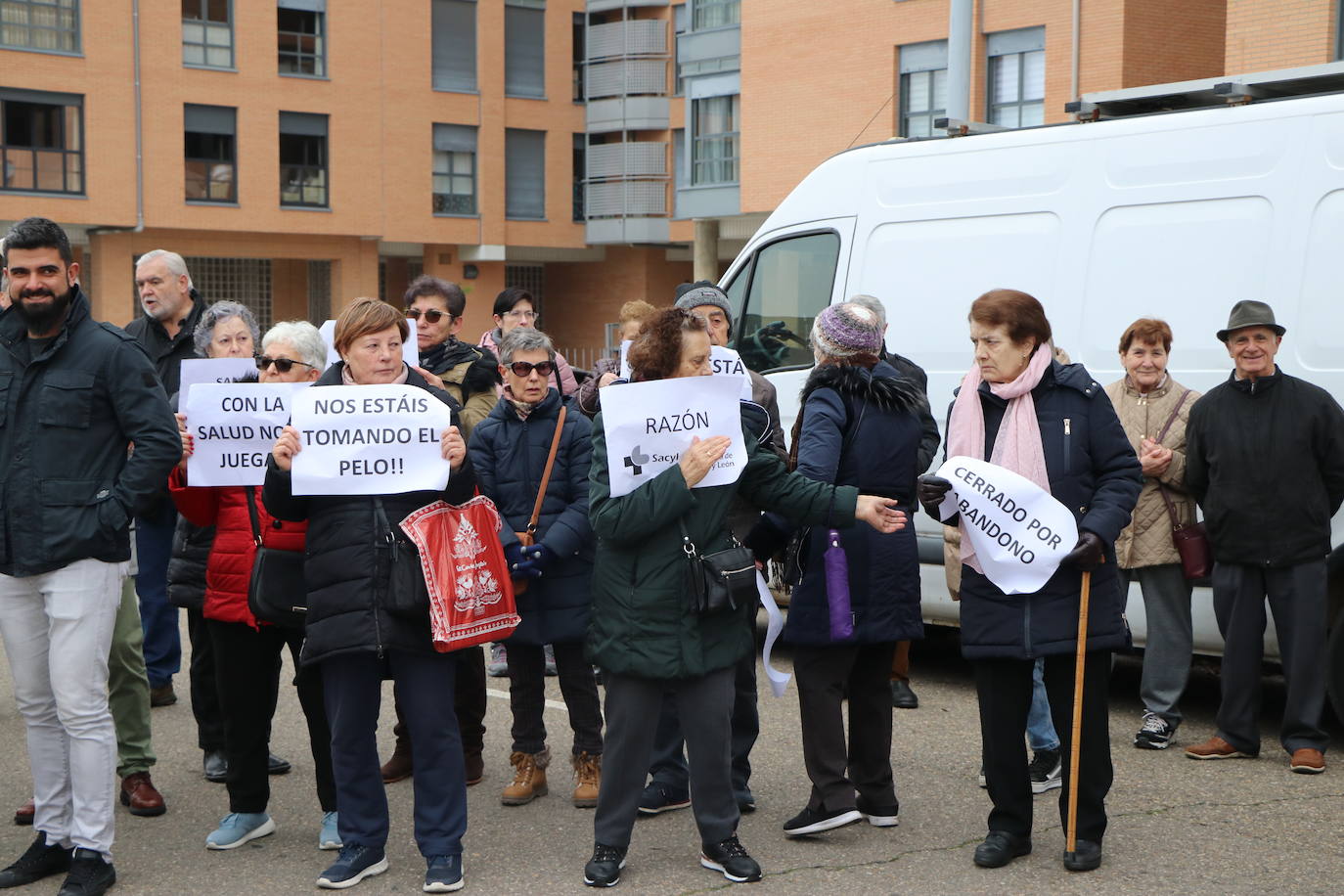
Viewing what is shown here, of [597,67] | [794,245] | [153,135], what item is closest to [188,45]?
[153,135]

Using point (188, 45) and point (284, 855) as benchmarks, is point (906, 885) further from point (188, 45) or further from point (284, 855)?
point (188, 45)

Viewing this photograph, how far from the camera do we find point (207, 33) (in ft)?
125

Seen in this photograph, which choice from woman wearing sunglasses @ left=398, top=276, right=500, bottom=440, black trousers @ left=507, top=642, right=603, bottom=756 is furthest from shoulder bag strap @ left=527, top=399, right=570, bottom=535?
woman wearing sunglasses @ left=398, top=276, right=500, bottom=440

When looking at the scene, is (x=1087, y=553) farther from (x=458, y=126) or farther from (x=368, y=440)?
(x=458, y=126)

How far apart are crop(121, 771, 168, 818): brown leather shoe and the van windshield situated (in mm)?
4320

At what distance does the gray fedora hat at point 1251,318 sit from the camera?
6.66m

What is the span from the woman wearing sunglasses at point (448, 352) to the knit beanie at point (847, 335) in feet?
7.33

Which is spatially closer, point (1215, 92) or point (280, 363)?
point (280, 363)

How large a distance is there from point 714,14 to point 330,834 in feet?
111

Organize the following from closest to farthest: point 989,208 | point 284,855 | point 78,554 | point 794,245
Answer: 1. point 78,554
2. point 284,855
3. point 989,208
4. point 794,245

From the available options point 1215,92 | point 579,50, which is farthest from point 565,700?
point 579,50

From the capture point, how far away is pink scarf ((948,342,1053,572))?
5305mm

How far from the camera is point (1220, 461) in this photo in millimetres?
6941

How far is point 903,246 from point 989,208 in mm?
578
